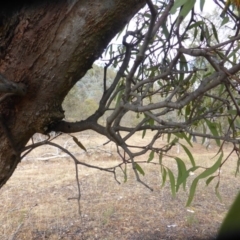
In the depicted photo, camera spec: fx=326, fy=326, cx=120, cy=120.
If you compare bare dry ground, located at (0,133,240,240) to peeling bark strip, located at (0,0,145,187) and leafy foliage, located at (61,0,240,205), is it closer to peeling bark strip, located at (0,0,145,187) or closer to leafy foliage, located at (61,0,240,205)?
leafy foliage, located at (61,0,240,205)

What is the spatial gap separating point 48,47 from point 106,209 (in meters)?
2.12

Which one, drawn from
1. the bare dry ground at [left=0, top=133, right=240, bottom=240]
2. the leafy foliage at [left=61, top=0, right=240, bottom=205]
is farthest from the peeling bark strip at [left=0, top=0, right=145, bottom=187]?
the bare dry ground at [left=0, top=133, right=240, bottom=240]

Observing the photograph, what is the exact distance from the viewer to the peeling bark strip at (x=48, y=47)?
1.74 ft

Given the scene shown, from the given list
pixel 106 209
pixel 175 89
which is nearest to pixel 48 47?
pixel 175 89

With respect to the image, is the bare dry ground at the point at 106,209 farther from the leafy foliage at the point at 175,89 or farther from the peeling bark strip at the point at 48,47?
the peeling bark strip at the point at 48,47

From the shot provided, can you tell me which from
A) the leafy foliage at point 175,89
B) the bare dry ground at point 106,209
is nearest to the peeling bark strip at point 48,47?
the leafy foliage at point 175,89

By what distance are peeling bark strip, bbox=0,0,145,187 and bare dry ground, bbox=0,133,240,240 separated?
1.40 m

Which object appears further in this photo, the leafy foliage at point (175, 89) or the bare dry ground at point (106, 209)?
the bare dry ground at point (106, 209)

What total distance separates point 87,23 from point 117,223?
1.91 metres

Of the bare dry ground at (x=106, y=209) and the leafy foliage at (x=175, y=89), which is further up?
the leafy foliage at (x=175, y=89)

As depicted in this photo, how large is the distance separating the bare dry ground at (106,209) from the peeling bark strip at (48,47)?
140cm

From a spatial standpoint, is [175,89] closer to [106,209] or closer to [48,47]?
[48,47]

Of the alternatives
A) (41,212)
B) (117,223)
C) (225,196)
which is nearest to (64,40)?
(117,223)

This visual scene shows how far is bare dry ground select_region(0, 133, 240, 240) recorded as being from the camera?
2055 millimetres
